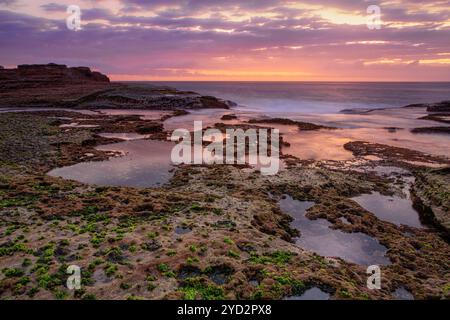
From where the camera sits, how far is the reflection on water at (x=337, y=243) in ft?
50.9

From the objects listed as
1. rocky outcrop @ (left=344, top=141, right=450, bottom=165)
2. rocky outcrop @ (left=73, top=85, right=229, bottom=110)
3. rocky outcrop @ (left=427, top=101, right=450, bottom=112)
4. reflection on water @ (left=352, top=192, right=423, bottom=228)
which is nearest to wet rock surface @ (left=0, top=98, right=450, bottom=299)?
reflection on water @ (left=352, top=192, right=423, bottom=228)

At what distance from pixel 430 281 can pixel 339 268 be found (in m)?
3.48

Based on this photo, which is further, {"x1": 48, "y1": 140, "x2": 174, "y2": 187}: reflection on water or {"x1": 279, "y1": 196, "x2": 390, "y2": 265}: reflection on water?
{"x1": 48, "y1": 140, "x2": 174, "y2": 187}: reflection on water

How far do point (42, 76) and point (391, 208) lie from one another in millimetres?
109009

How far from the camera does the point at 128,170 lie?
26234 mm

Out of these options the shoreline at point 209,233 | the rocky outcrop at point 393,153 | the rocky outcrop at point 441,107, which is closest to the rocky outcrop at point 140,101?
the rocky outcrop at point 393,153

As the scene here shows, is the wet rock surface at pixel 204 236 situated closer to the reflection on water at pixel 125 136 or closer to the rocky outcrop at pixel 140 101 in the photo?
the reflection on water at pixel 125 136

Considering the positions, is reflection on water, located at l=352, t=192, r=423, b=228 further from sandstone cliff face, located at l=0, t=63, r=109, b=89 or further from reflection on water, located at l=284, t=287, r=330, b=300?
sandstone cliff face, located at l=0, t=63, r=109, b=89

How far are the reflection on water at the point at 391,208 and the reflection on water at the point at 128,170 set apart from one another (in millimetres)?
12982

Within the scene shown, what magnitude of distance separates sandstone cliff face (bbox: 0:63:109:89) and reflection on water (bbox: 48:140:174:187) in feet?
254

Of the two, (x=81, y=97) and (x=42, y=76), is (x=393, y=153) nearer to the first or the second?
(x=81, y=97)

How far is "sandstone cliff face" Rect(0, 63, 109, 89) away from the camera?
315 feet

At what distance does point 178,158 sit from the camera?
30.3 metres

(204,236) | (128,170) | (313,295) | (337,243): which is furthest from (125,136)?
(313,295)
